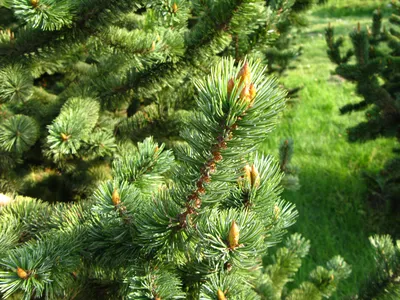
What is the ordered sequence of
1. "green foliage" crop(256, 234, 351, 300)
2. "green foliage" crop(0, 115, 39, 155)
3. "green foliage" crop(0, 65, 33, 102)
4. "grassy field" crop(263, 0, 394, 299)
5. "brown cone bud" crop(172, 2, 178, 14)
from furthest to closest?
"grassy field" crop(263, 0, 394, 299), "green foliage" crop(256, 234, 351, 300), "green foliage" crop(0, 115, 39, 155), "green foliage" crop(0, 65, 33, 102), "brown cone bud" crop(172, 2, 178, 14)

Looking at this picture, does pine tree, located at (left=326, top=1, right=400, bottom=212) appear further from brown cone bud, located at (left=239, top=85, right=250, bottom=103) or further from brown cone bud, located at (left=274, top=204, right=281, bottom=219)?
brown cone bud, located at (left=239, top=85, right=250, bottom=103)

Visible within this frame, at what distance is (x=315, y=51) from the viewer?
8.92m

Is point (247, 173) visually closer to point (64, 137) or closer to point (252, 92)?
point (252, 92)

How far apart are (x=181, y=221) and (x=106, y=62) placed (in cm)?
141

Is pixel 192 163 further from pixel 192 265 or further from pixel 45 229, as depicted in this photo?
pixel 45 229

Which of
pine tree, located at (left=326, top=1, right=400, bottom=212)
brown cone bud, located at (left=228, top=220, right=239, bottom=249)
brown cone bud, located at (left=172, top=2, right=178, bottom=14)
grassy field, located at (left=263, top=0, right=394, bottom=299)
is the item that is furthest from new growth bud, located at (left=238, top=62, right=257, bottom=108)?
grassy field, located at (left=263, top=0, right=394, bottom=299)

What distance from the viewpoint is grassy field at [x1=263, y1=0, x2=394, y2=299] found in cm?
407

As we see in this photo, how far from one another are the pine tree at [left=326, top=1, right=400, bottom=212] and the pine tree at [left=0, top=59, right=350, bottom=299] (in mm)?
2429

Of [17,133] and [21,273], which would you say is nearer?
[21,273]

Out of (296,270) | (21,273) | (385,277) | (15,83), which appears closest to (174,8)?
(15,83)

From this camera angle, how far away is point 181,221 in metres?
1.03

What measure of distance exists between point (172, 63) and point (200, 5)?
1.19 feet

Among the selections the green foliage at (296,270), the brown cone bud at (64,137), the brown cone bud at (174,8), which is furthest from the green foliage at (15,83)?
the green foliage at (296,270)

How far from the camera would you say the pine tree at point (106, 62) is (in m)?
1.55
